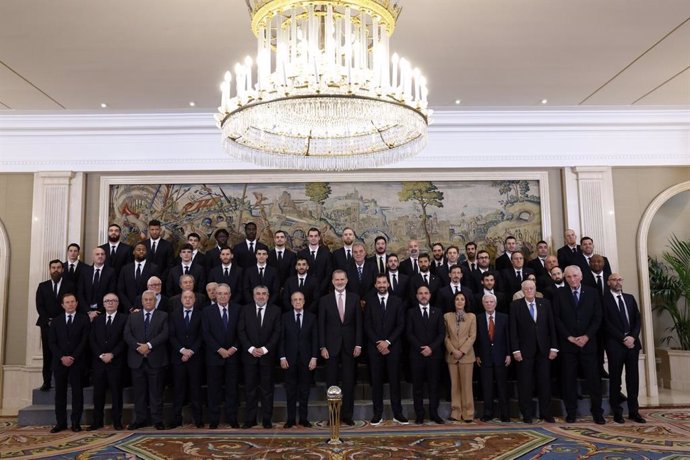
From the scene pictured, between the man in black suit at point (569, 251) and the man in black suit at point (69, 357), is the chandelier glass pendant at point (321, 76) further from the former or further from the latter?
the man in black suit at point (569, 251)

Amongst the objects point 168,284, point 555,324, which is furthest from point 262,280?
point 555,324

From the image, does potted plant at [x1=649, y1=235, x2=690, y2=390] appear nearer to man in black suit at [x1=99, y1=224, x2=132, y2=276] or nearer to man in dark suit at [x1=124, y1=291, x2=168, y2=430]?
man in dark suit at [x1=124, y1=291, x2=168, y2=430]

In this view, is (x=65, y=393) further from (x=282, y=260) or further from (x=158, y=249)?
(x=282, y=260)

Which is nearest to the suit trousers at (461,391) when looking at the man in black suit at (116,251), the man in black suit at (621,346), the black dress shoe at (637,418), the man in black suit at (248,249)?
the man in black suit at (621,346)

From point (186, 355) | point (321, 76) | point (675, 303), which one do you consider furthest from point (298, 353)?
point (675, 303)

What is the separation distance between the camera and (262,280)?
7.97m

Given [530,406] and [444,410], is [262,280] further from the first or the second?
[530,406]

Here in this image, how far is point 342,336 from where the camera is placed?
715cm

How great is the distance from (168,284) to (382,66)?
4.93 m

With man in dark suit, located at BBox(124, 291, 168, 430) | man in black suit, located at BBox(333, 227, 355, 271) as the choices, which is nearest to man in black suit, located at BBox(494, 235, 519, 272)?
man in black suit, located at BBox(333, 227, 355, 271)

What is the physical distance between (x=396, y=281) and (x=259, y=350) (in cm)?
205

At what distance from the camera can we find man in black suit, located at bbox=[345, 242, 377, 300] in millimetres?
7996

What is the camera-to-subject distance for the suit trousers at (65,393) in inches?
271

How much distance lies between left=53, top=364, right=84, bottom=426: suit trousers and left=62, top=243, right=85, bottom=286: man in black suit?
1.66m
